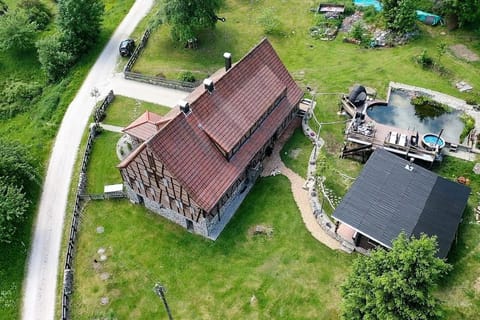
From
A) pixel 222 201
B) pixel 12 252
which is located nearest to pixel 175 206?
pixel 222 201

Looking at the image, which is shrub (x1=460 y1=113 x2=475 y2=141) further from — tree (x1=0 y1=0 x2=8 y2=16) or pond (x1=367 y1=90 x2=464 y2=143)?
tree (x1=0 y1=0 x2=8 y2=16)

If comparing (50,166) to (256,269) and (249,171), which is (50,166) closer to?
(249,171)

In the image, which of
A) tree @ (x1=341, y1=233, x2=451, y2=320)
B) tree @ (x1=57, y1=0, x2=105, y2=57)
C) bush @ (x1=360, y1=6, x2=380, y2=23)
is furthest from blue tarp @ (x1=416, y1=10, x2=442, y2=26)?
tree @ (x1=57, y1=0, x2=105, y2=57)

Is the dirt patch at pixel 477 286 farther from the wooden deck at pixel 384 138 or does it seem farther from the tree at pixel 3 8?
the tree at pixel 3 8

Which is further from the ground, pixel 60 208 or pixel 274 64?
pixel 274 64

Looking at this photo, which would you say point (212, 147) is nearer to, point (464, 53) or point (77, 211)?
point (77, 211)

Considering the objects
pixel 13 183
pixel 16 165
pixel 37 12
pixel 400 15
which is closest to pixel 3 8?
pixel 37 12

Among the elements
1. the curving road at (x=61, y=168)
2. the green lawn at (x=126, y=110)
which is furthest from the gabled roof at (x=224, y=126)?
the curving road at (x=61, y=168)
